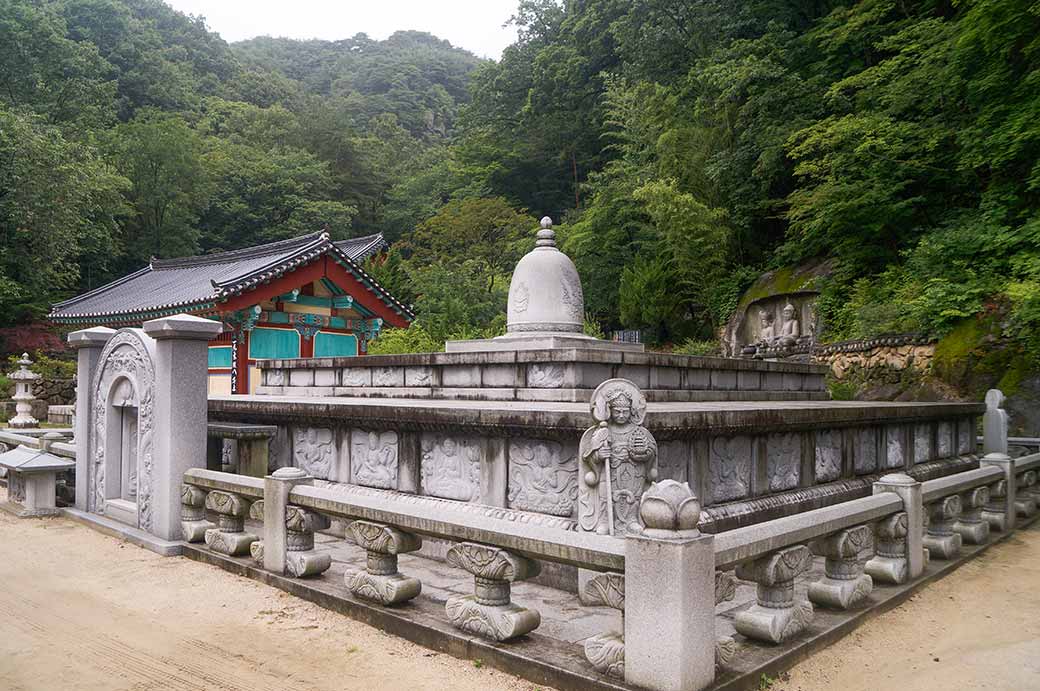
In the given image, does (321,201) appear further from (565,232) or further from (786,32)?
(786,32)

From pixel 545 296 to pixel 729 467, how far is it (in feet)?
12.7

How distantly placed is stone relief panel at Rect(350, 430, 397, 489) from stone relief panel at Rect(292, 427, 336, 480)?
39cm

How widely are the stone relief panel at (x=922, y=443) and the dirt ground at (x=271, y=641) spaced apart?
3.49 m

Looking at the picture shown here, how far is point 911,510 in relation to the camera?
577cm

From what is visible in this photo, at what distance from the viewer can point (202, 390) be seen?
23.2 ft

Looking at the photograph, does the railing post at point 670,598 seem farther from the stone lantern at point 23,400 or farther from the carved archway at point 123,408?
the stone lantern at point 23,400

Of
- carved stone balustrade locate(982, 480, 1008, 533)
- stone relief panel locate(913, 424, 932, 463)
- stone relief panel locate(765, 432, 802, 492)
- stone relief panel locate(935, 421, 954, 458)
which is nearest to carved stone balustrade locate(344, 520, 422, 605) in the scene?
stone relief panel locate(765, 432, 802, 492)

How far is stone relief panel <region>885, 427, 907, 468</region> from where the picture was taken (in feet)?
29.1

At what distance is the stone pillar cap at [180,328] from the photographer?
267 inches

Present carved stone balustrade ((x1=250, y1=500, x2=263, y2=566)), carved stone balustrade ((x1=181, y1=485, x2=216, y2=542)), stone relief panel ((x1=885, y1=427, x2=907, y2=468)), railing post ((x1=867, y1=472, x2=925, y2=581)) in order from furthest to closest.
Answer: stone relief panel ((x1=885, y1=427, x2=907, y2=468))
carved stone balustrade ((x1=181, y1=485, x2=216, y2=542))
carved stone balustrade ((x1=250, y1=500, x2=263, y2=566))
railing post ((x1=867, y1=472, x2=925, y2=581))

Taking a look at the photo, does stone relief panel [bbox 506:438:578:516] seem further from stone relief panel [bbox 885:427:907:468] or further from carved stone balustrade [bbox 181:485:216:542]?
stone relief panel [bbox 885:427:907:468]

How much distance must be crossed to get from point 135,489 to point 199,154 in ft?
124

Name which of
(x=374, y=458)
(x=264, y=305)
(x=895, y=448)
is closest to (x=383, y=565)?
(x=374, y=458)

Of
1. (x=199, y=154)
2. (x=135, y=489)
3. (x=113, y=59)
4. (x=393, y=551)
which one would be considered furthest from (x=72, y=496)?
(x=113, y=59)
